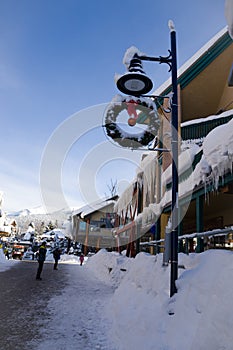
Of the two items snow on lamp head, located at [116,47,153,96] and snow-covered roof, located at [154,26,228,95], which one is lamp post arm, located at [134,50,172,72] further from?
snow-covered roof, located at [154,26,228,95]

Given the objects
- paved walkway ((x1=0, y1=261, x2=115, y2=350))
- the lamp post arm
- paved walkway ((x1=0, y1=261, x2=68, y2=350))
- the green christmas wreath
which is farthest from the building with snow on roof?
paved walkway ((x1=0, y1=261, x2=68, y2=350))

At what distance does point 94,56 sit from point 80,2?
65.0 inches

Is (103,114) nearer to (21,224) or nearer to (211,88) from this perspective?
(211,88)

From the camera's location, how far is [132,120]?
5254mm

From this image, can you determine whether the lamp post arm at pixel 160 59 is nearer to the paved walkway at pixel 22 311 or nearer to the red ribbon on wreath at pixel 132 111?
the red ribbon on wreath at pixel 132 111

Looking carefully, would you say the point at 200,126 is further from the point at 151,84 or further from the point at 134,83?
the point at 134,83

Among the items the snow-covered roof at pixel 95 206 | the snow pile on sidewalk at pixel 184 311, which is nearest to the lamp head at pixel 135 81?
the snow pile on sidewalk at pixel 184 311

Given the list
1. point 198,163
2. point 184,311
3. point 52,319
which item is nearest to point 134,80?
point 198,163

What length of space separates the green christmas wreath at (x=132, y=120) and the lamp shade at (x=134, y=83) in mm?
Result: 113

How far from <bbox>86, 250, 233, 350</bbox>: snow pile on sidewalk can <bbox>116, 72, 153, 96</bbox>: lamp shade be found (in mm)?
2747

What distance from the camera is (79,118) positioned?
729cm

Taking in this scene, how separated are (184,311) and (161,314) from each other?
1.96ft

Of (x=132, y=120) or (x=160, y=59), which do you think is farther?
(x=160, y=59)

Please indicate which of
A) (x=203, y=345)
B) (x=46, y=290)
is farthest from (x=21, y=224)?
(x=203, y=345)
